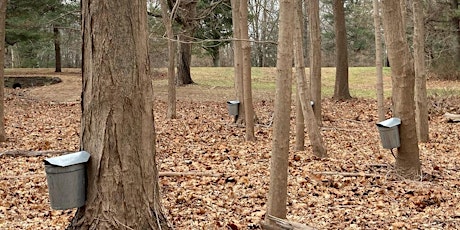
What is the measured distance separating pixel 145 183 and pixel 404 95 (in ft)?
13.2

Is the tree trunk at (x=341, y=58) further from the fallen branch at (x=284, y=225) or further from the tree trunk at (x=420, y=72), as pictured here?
the fallen branch at (x=284, y=225)

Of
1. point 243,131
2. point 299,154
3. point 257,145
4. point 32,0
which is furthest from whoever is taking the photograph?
point 32,0

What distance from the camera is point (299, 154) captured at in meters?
8.20

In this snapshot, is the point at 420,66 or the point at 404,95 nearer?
the point at 404,95

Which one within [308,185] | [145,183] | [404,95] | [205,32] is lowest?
[308,185]

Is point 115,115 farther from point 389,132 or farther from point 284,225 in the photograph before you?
point 389,132

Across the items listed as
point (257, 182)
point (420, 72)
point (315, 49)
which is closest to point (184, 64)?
point (315, 49)

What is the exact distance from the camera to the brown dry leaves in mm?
4977

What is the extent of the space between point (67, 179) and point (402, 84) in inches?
179

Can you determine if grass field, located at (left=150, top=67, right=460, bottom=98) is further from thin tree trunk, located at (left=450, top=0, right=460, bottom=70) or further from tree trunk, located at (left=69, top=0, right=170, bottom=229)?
tree trunk, located at (left=69, top=0, right=170, bottom=229)

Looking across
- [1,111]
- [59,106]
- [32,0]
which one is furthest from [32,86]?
[1,111]

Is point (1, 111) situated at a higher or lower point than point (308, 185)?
higher

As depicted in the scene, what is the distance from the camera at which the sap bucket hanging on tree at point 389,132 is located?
6.23m

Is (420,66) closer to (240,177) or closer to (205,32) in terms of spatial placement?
(240,177)
